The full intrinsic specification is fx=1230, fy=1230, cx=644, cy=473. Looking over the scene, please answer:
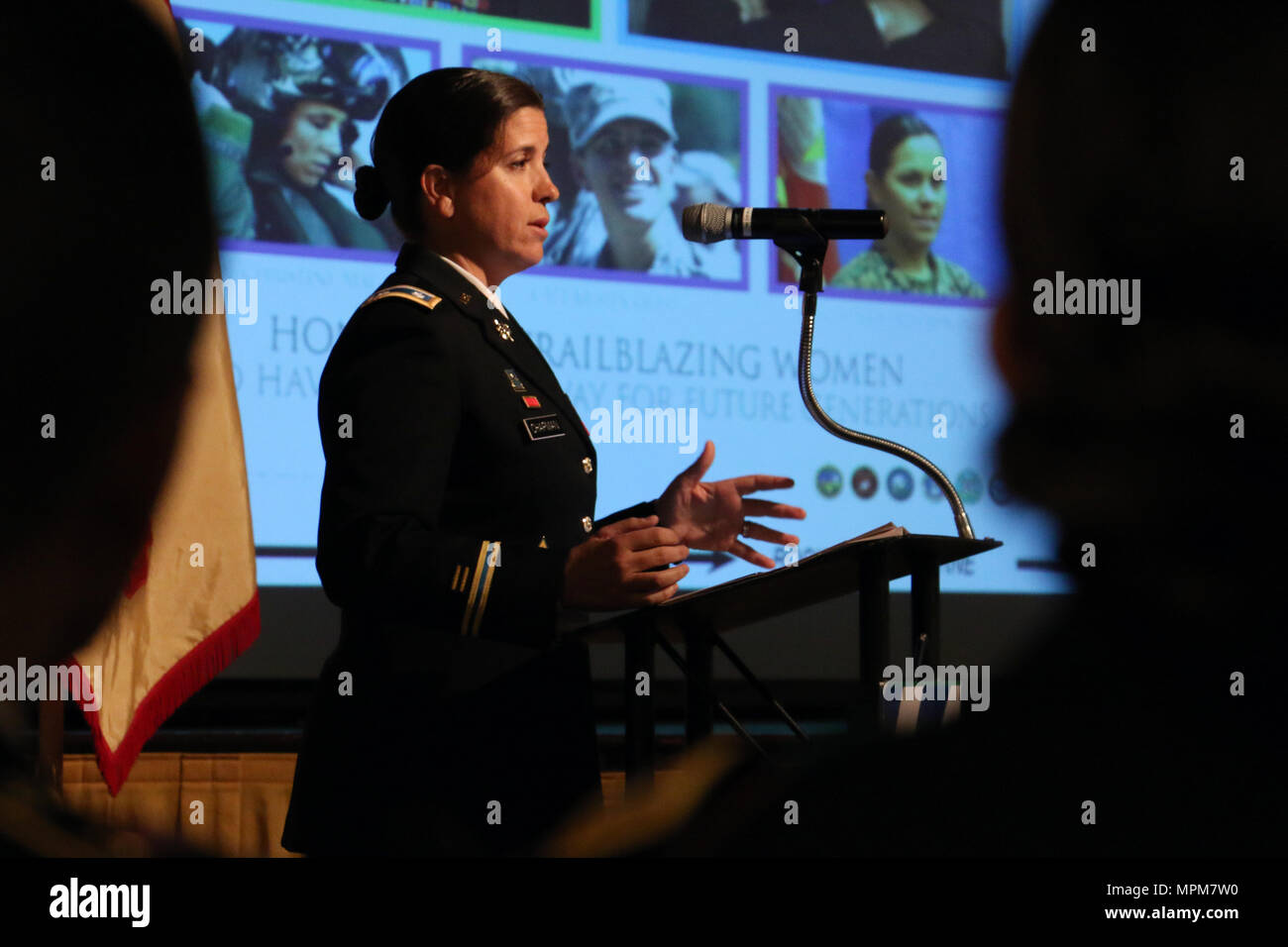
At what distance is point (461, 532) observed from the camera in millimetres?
1520

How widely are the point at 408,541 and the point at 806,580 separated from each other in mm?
586

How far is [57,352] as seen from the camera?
9.05ft

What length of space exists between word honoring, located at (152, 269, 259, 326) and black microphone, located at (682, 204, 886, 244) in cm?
182

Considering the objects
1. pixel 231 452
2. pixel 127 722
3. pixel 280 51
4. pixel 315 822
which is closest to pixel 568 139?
pixel 280 51

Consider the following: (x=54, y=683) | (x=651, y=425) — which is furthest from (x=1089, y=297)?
(x=651, y=425)

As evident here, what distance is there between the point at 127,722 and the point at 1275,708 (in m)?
2.66

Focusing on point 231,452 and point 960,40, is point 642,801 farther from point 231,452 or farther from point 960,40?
point 960,40

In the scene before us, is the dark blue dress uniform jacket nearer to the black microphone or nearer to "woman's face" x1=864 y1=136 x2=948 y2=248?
the black microphone

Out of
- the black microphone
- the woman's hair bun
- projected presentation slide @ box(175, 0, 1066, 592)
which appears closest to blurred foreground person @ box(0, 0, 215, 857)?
projected presentation slide @ box(175, 0, 1066, 592)

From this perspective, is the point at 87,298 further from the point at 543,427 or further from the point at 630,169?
the point at 543,427

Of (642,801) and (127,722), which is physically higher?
(642,801)

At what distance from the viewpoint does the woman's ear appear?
1719mm
